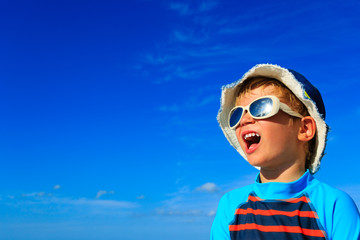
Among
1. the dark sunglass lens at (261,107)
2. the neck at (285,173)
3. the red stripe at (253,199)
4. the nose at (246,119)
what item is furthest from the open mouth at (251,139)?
the red stripe at (253,199)

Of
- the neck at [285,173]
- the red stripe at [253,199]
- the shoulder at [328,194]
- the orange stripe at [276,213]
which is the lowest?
the orange stripe at [276,213]

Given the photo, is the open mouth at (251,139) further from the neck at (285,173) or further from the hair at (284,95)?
the hair at (284,95)

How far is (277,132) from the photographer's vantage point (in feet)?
14.9

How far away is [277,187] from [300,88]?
1.20 metres

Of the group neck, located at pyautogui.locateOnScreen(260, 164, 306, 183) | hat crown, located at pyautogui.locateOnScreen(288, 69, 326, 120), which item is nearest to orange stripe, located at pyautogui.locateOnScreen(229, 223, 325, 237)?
neck, located at pyautogui.locateOnScreen(260, 164, 306, 183)

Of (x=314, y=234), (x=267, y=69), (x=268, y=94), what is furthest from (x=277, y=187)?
(x=267, y=69)

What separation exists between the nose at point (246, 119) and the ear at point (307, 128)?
62cm

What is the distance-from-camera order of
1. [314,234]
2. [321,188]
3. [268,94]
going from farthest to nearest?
1. [268,94]
2. [321,188]
3. [314,234]

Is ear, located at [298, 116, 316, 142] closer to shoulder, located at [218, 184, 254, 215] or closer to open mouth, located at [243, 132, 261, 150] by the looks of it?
open mouth, located at [243, 132, 261, 150]

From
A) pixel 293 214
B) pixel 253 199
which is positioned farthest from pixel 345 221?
pixel 253 199

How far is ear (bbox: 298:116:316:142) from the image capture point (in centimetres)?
473

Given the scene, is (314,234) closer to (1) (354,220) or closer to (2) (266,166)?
(1) (354,220)

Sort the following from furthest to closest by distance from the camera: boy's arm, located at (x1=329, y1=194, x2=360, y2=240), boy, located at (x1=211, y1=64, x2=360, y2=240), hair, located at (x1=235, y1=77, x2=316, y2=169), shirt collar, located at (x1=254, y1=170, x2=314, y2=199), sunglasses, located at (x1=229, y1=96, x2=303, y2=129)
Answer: hair, located at (x1=235, y1=77, x2=316, y2=169), sunglasses, located at (x1=229, y1=96, x2=303, y2=129), shirt collar, located at (x1=254, y1=170, x2=314, y2=199), boy, located at (x1=211, y1=64, x2=360, y2=240), boy's arm, located at (x1=329, y1=194, x2=360, y2=240)

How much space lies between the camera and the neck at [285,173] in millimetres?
4578
